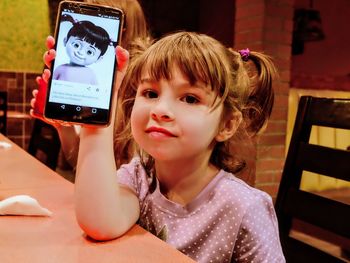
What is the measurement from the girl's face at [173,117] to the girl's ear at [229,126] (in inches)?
2.6

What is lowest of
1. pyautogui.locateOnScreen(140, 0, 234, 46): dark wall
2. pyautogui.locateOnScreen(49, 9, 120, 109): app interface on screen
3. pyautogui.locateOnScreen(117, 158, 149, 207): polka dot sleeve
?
pyautogui.locateOnScreen(117, 158, 149, 207): polka dot sleeve

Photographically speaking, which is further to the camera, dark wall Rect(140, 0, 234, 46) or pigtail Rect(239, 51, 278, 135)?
dark wall Rect(140, 0, 234, 46)

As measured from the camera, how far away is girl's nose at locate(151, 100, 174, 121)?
67 centimetres

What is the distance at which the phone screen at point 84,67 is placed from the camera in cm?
64

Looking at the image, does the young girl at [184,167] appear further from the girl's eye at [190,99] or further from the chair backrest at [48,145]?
the chair backrest at [48,145]

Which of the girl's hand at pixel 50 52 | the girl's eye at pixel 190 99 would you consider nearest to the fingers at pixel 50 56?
the girl's hand at pixel 50 52

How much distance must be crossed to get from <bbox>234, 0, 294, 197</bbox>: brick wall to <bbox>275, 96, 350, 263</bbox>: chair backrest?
182 cm

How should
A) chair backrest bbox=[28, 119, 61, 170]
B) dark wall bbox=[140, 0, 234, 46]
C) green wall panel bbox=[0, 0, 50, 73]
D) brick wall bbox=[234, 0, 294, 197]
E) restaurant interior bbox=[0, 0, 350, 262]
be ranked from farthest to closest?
dark wall bbox=[140, 0, 234, 46] < green wall panel bbox=[0, 0, 50, 73] < brick wall bbox=[234, 0, 294, 197] < restaurant interior bbox=[0, 0, 350, 262] < chair backrest bbox=[28, 119, 61, 170]

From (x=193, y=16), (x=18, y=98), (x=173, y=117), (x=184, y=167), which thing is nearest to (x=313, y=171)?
(x=184, y=167)

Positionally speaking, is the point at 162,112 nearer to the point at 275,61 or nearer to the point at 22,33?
the point at 275,61

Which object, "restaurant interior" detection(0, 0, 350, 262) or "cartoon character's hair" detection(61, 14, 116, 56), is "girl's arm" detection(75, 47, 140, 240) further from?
"restaurant interior" detection(0, 0, 350, 262)

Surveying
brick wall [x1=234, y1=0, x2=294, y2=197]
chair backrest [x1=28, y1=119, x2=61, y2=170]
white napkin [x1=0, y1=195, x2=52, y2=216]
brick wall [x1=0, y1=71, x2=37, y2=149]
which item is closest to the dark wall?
brick wall [x1=0, y1=71, x2=37, y2=149]

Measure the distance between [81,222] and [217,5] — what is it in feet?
15.5

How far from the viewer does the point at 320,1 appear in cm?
453
